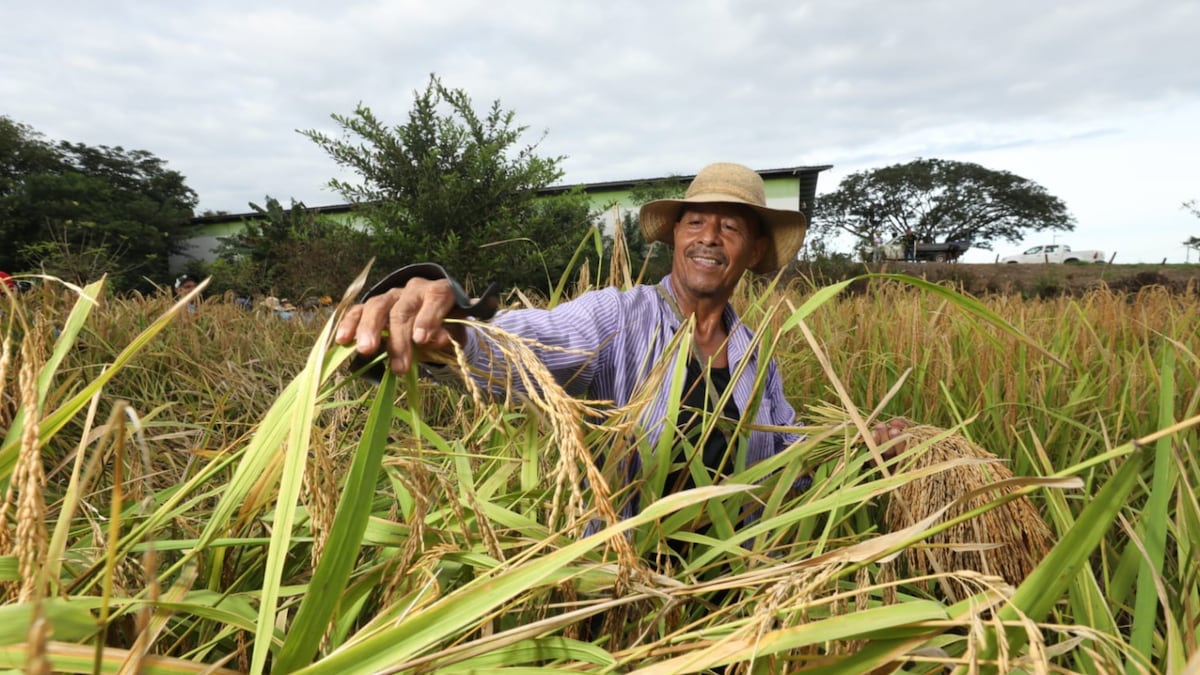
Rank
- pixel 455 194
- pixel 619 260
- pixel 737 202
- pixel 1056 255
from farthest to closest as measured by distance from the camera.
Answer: pixel 1056 255 < pixel 455 194 < pixel 619 260 < pixel 737 202

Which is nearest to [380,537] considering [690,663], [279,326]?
[690,663]

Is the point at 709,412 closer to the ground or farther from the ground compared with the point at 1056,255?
closer to the ground

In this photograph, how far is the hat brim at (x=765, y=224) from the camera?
186cm

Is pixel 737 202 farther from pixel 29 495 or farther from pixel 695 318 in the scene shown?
pixel 29 495

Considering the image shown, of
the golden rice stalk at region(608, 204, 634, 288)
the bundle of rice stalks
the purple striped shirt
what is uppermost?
the golden rice stalk at region(608, 204, 634, 288)

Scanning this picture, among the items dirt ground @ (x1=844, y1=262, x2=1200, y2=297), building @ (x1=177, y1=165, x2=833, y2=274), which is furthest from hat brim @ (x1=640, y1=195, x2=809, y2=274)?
building @ (x1=177, y1=165, x2=833, y2=274)

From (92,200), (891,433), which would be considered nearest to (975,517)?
(891,433)

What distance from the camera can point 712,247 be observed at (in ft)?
5.97

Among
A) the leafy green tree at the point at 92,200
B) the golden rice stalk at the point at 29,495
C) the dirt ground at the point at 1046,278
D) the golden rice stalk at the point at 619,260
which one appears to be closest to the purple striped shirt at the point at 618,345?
the golden rice stalk at the point at 619,260

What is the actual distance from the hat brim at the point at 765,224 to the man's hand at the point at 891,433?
2.13 ft

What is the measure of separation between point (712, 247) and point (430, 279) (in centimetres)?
117

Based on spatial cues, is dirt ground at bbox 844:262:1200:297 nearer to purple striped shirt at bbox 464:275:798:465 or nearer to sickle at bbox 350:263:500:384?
purple striped shirt at bbox 464:275:798:465

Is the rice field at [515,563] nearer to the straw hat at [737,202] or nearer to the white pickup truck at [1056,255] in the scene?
the straw hat at [737,202]

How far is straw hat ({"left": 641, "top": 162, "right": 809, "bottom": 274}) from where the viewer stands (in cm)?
180
